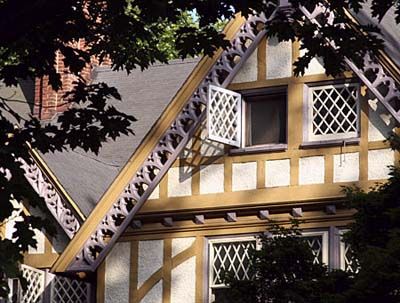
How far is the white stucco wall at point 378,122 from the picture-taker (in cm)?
2027

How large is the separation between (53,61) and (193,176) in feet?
25.2

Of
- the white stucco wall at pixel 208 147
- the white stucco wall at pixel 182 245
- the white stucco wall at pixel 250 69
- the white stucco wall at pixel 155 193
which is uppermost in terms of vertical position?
the white stucco wall at pixel 250 69

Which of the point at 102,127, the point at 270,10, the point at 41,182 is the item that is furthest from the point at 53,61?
the point at 41,182

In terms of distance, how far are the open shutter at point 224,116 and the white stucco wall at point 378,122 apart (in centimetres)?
200

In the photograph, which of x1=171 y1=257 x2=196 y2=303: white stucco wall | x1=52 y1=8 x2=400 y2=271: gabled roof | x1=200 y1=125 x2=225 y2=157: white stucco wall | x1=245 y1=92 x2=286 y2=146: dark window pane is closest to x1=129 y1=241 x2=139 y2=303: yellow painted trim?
x1=52 y1=8 x2=400 y2=271: gabled roof

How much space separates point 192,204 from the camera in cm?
2123

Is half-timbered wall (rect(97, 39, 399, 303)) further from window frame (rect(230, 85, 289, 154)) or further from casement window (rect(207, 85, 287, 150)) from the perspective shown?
casement window (rect(207, 85, 287, 150))

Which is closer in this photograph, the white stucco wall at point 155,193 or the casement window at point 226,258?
the casement window at point 226,258

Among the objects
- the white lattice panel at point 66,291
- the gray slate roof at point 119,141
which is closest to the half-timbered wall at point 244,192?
the white lattice panel at point 66,291

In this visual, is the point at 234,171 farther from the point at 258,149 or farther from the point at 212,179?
the point at 258,149

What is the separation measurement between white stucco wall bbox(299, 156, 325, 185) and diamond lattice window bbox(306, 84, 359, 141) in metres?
0.35

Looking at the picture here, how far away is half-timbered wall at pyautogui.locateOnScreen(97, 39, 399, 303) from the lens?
20.3 m

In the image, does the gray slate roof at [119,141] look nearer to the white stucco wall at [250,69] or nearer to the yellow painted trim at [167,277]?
the yellow painted trim at [167,277]

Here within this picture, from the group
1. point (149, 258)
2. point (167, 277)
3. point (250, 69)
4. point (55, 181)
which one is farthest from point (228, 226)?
Result: point (55, 181)
